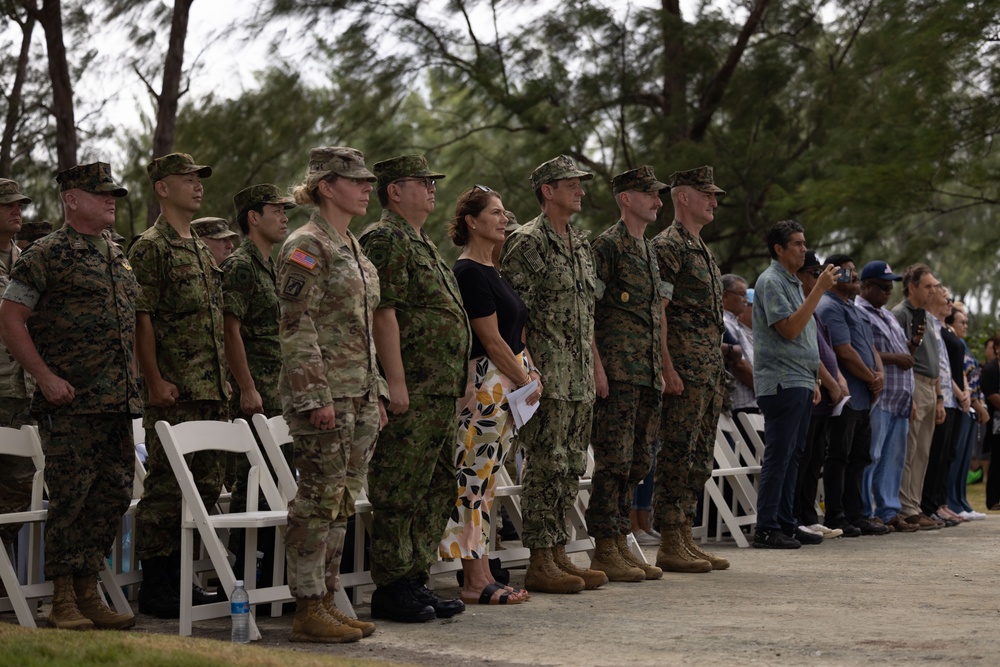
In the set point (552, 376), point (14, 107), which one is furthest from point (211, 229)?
point (14, 107)

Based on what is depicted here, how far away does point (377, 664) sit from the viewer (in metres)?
4.72

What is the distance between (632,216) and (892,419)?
399cm

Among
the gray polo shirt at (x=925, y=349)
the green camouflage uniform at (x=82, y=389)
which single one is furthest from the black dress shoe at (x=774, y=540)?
the green camouflage uniform at (x=82, y=389)

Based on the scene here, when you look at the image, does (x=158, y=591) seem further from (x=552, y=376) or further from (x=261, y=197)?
(x=261, y=197)

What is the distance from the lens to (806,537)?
31.6 ft

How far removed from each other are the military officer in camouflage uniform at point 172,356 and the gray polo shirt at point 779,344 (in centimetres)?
400

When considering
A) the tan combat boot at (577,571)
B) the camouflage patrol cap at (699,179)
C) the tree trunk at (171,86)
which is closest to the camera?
the tan combat boot at (577,571)

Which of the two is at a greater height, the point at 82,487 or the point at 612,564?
the point at 82,487

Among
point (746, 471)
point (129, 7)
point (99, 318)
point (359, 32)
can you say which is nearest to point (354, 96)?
point (359, 32)

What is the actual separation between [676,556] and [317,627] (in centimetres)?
310

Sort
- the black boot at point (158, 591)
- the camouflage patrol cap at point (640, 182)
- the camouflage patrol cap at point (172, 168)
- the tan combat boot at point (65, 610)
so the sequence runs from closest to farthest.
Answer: the tan combat boot at point (65, 610) < the black boot at point (158, 591) < the camouflage patrol cap at point (172, 168) < the camouflage patrol cap at point (640, 182)

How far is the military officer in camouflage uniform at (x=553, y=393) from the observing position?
6895 mm

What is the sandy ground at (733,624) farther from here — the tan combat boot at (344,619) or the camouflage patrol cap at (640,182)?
the camouflage patrol cap at (640,182)

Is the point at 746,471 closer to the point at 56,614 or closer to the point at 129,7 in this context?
the point at 56,614
